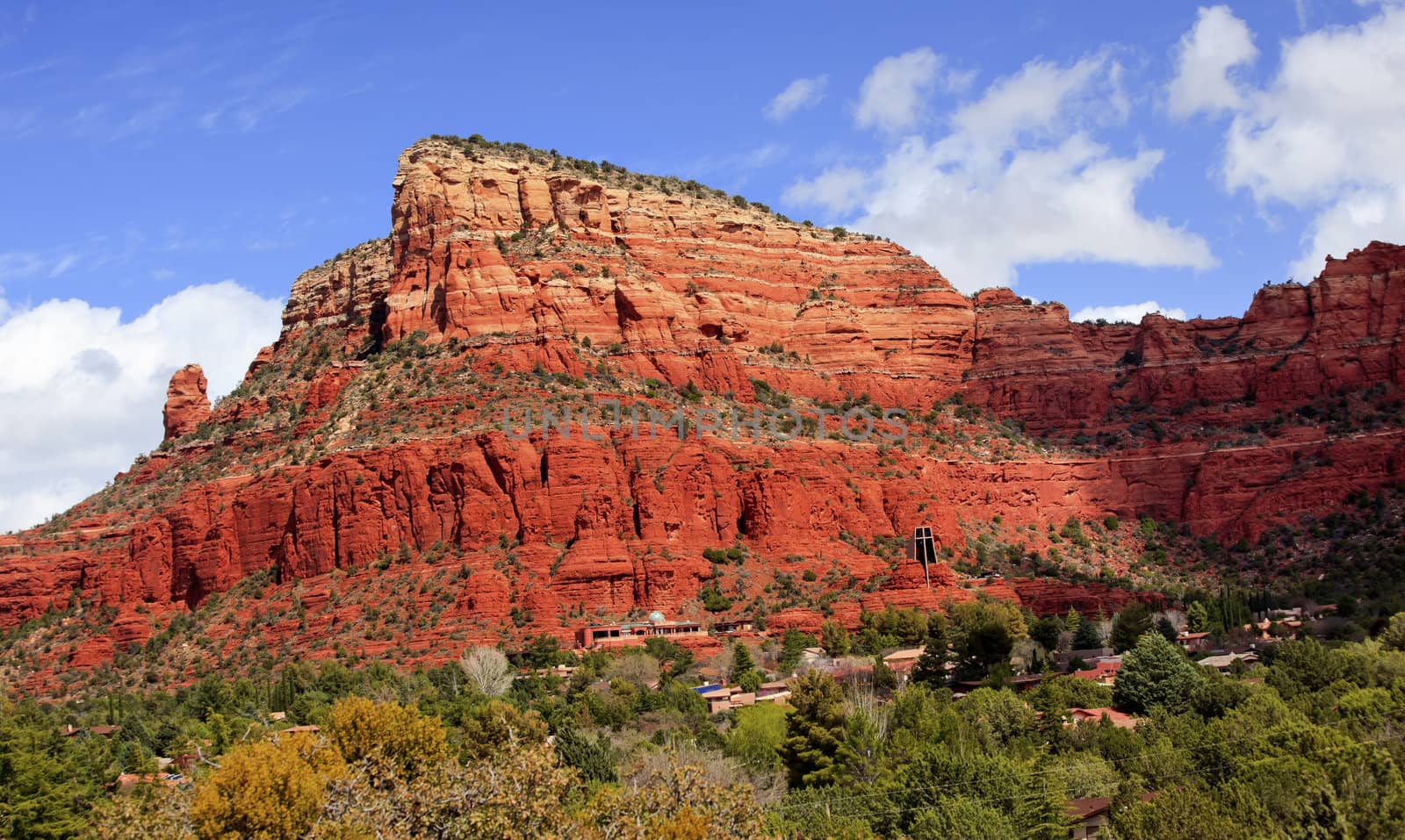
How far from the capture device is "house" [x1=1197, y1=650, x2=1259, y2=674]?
75412mm

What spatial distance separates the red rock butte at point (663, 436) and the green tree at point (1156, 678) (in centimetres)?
2075

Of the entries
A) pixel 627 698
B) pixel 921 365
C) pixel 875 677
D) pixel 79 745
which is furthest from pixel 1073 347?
pixel 79 745

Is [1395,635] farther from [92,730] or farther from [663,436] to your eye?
[92,730]

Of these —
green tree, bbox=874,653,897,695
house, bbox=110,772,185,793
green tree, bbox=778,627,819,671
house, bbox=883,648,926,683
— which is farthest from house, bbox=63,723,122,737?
house, bbox=883,648,926,683

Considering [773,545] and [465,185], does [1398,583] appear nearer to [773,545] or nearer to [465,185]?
[773,545]

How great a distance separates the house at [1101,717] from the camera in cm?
6562

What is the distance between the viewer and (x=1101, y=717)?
2591 inches

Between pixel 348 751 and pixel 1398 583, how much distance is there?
204 feet

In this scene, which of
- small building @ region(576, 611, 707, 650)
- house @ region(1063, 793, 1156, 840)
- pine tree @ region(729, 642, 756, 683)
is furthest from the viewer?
small building @ region(576, 611, 707, 650)

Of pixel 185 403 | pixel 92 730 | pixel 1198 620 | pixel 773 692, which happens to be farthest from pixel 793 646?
pixel 185 403

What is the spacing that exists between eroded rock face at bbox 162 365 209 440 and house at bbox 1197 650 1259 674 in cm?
7844

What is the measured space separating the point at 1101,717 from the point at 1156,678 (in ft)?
18.7

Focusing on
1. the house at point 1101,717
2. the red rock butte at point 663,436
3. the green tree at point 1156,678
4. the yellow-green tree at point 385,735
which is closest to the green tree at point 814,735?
the house at point 1101,717

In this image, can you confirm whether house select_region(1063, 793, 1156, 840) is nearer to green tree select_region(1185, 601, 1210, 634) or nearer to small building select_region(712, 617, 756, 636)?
small building select_region(712, 617, 756, 636)
